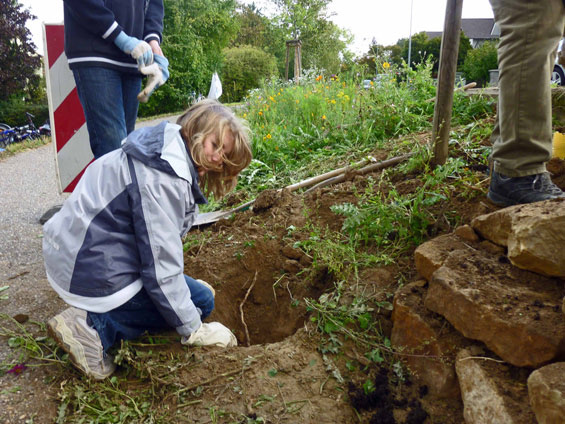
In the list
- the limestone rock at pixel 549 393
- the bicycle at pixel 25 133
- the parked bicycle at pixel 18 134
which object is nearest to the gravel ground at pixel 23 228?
the limestone rock at pixel 549 393

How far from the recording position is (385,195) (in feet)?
9.22

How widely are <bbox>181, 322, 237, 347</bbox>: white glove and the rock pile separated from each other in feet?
2.55

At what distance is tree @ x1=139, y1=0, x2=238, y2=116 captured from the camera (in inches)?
727

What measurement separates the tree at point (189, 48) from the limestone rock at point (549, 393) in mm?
Result: 17154

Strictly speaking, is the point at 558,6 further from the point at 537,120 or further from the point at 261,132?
the point at 261,132

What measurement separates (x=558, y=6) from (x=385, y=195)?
1.33 metres

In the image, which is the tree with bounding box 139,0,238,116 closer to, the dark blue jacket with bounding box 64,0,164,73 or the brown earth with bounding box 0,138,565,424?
the dark blue jacket with bounding box 64,0,164,73

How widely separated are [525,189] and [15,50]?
16037 millimetres

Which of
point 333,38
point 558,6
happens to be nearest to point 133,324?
point 558,6

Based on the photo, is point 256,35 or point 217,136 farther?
point 256,35

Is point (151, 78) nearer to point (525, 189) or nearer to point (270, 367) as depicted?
point (270, 367)

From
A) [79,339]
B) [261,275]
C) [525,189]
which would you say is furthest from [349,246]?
[79,339]

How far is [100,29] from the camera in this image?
243 centimetres

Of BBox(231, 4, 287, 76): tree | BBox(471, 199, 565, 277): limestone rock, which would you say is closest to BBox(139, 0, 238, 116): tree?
BBox(231, 4, 287, 76): tree
